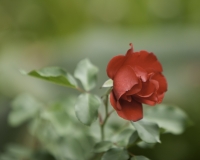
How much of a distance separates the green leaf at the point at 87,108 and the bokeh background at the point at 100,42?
537mm

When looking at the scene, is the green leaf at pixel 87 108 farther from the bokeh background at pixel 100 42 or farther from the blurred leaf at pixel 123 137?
the bokeh background at pixel 100 42

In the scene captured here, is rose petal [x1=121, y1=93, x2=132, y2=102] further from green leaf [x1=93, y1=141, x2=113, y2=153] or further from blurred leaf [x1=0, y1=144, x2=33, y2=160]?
blurred leaf [x1=0, y1=144, x2=33, y2=160]

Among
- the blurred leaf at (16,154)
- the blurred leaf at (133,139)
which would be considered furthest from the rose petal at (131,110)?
the blurred leaf at (16,154)

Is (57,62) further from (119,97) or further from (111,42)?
(119,97)

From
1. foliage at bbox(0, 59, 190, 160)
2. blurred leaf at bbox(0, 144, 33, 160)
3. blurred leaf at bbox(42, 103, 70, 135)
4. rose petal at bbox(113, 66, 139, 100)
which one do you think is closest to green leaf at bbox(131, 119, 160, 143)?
foliage at bbox(0, 59, 190, 160)

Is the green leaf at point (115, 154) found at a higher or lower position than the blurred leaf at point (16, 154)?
Answer: higher

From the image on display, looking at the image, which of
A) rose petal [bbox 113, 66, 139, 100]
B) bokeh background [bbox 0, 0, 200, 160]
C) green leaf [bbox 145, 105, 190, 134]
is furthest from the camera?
bokeh background [bbox 0, 0, 200, 160]

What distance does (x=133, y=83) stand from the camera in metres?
0.59

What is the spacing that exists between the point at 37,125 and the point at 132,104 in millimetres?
448

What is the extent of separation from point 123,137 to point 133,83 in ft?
0.69

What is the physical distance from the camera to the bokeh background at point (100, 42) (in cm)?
133

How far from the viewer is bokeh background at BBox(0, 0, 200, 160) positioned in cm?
133

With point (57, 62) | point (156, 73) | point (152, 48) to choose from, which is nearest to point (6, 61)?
point (57, 62)

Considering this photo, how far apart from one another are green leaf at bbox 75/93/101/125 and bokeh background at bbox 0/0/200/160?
54 centimetres
